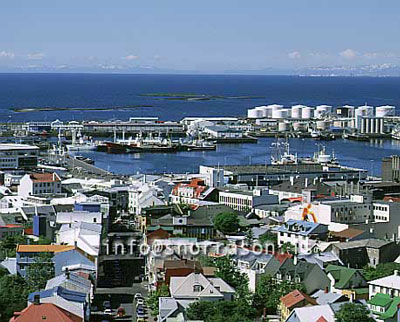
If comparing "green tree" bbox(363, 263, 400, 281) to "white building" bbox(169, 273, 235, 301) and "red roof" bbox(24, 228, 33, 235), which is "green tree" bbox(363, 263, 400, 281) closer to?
"white building" bbox(169, 273, 235, 301)

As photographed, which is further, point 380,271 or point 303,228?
point 303,228

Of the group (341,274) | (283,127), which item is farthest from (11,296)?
(283,127)

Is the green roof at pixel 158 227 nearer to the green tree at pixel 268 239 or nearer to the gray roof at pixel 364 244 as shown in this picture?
the green tree at pixel 268 239

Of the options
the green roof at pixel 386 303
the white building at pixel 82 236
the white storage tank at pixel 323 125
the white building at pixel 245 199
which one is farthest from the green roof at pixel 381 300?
the white storage tank at pixel 323 125

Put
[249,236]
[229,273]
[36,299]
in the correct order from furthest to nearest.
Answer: [249,236], [229,273], [36,299]

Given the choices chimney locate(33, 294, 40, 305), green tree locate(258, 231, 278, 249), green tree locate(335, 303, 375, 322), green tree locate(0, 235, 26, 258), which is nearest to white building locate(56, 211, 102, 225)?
green tree locate(0, 235, 26, 258)

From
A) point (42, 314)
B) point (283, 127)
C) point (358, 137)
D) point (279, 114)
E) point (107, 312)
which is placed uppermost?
point (42, 314)

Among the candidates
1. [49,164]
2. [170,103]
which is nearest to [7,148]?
[49,164]

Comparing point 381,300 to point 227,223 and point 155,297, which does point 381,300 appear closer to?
point 155,297
